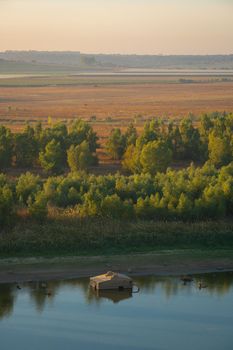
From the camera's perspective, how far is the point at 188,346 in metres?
21.7

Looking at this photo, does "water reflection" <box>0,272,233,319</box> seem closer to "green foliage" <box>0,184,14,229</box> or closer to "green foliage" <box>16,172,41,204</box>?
"green foliage" <box>0,184,14,229</box>

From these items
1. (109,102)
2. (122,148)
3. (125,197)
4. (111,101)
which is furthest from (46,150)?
(111,101)

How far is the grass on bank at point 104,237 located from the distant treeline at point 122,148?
11.6 metres

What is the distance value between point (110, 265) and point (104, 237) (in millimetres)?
2101

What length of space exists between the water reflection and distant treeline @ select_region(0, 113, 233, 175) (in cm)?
1572

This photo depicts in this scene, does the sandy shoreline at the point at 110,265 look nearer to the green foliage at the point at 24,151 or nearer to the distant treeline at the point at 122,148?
the distant treeline at the point at 122,148

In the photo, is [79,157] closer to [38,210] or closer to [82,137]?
[82,137]

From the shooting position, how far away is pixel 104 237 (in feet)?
100

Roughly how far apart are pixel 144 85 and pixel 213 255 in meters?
112

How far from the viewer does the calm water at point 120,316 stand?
21.9 meters

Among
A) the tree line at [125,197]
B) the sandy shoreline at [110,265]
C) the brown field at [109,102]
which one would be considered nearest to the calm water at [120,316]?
the sandy shoreline at [110,265]

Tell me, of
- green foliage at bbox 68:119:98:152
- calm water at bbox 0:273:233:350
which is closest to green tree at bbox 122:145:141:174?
green foliage at bbox 68:119:98:152

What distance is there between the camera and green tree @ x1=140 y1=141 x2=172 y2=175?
43.1m

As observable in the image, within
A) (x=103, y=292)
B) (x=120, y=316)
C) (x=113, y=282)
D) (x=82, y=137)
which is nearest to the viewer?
(x=120, y=316)
